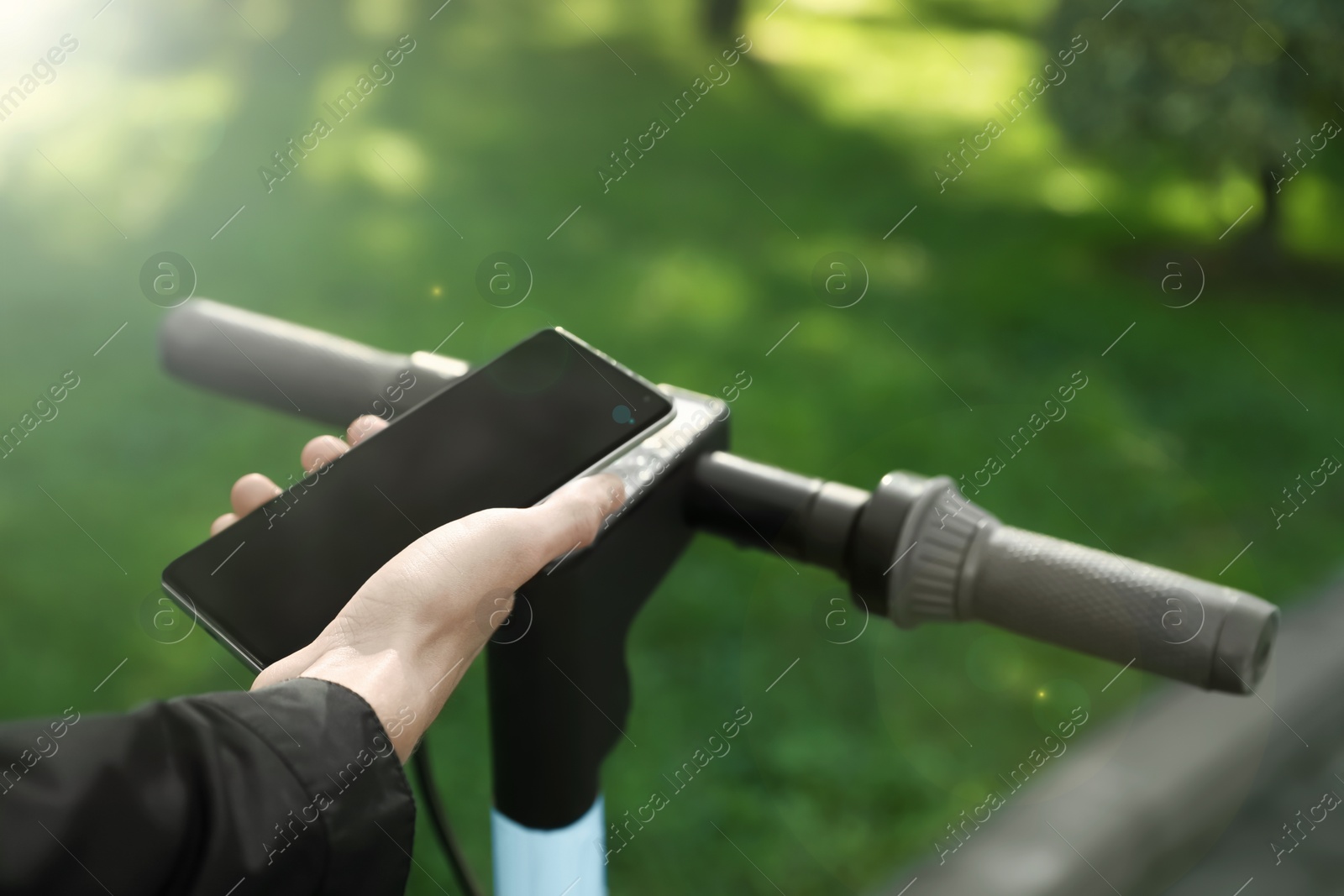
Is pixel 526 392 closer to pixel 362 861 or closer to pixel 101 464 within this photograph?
pixel 362 861

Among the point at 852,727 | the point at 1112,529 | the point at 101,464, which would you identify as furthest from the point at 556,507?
the point at 101,464

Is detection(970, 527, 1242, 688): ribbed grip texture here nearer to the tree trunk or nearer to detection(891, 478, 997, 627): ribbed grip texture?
detection(891, 478, 997, 627): ribbed grip texture

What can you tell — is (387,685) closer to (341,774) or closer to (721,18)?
(341,774)

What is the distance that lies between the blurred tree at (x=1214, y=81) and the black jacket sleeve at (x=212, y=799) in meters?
3.98

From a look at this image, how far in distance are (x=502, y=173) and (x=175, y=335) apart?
3636 mm

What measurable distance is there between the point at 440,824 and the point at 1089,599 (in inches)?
28.5

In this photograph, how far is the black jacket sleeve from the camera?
710mm

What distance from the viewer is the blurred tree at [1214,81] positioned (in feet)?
12.6

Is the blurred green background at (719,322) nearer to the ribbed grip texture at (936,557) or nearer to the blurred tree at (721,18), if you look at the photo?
the blurred tree at (721,18)

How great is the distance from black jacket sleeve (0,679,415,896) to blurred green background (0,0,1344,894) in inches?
68.8

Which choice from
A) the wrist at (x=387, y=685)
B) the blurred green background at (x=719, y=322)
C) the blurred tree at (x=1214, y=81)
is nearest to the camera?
the wrist at (x=387, y=685)

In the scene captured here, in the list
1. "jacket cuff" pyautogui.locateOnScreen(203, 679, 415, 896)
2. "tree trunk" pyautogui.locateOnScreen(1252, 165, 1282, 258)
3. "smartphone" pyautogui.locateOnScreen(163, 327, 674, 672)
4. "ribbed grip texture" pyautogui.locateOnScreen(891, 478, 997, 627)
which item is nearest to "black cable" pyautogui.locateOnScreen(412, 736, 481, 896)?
"smartphone" pyautogui.locateOnScreen(163, 327, 674, 672)

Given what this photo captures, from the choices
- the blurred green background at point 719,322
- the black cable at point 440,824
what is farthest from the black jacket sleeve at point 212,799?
the blurred green background at point 719,322

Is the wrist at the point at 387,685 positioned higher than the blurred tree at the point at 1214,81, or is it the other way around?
the wrist at the point at 387,685
